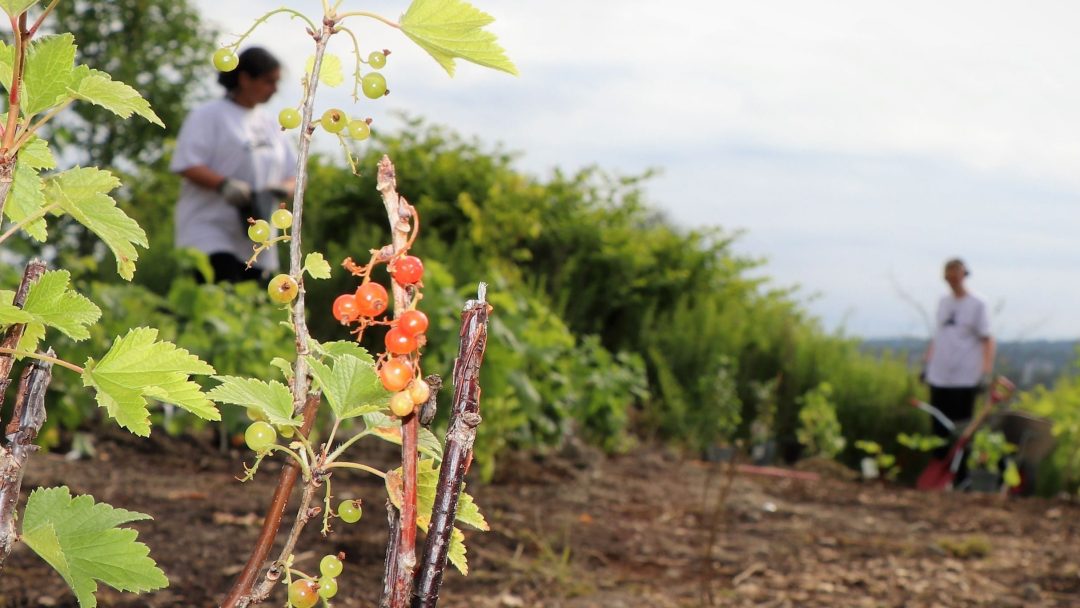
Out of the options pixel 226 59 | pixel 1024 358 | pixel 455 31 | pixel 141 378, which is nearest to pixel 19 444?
pixel 141 378

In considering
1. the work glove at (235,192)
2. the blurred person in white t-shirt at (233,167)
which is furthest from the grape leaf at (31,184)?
the work glove at (235,192)

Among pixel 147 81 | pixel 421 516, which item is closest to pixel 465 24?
pixel 421 516

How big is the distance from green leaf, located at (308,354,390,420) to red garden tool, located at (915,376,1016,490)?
8084 millimetres

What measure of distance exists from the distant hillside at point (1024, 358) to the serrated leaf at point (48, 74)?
1030 cm

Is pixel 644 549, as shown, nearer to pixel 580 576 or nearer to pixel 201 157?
pixel 580 576

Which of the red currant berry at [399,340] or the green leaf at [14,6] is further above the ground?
the green leaf at [14,6]

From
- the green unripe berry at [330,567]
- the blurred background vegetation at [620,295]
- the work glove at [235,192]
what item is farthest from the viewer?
the blurred background vegetation at [620,295]

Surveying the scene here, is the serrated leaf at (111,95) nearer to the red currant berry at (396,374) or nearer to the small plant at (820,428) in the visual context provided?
the red currant berry at (396,374)

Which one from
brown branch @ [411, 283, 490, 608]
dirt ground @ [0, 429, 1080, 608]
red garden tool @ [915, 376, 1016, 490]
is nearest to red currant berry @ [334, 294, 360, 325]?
brown branch @ [411, 283, 490, 608]

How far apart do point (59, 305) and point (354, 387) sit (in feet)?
0.93

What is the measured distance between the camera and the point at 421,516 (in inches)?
39.2

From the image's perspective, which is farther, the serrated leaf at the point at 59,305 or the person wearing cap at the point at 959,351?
the person wearing cap at the point at 959,351

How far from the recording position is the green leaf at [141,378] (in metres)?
0.95

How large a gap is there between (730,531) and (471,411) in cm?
398
